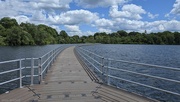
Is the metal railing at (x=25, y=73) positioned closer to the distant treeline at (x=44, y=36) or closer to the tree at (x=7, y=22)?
the distant treeline at (x=44, y=36)

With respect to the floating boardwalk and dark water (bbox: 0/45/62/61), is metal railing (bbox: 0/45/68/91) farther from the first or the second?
dark water (bbox: 0/45/62/61)

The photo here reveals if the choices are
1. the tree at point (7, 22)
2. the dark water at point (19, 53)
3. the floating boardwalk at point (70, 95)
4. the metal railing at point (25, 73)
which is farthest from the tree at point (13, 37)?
the floating boardwalk at point (70, 95)

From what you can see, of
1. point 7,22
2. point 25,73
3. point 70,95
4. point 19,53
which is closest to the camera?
point 70,95

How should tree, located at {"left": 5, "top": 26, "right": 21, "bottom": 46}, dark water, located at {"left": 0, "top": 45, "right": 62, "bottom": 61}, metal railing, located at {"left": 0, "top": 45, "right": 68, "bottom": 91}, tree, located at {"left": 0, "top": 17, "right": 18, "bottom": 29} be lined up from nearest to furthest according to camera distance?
metal railing, located at {"left": 0, "top": 45, "right": 68, "bottom": 91} → dark water, located at {"left": 0, "top": 45, "right": 62, "bottom": 61} → tree, located at {"left": 5, "top": 26, "right": 21, "bottom": 46} → tree, located at {"left": 0, "top": 17, "right": 18, "bottom": 29}

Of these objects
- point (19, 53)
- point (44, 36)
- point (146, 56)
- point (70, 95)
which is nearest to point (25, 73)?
point (70, 95)

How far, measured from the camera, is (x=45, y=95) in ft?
23.2

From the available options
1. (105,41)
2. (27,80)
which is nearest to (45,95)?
(27,80)

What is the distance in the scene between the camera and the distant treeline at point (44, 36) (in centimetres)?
9831

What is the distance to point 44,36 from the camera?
120 meters

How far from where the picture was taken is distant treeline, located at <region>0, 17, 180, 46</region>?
98.3 meters

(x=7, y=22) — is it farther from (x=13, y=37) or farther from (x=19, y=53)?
(x=19, y=53)

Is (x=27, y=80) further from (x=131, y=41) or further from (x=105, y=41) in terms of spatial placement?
(x=131, y=41)

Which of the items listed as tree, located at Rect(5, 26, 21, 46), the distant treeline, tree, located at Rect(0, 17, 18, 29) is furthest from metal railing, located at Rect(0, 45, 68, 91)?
tree, located at Rect(0, 17, 18, 29)

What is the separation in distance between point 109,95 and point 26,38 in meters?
98.2
